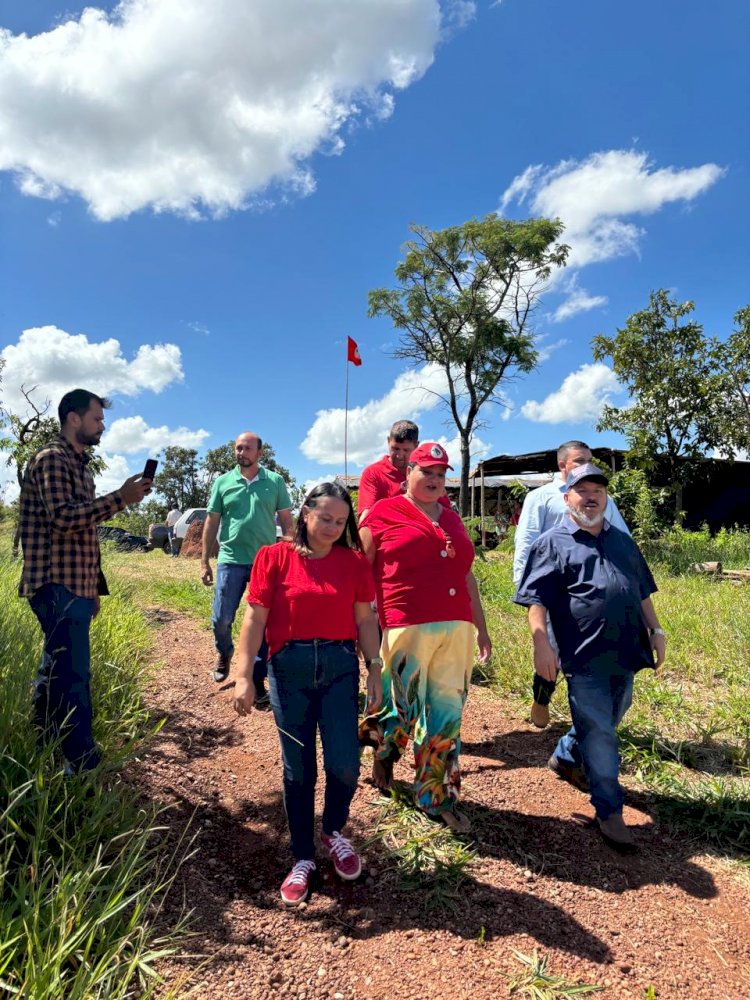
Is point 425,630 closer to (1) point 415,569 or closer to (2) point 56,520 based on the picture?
(1) point 415,569

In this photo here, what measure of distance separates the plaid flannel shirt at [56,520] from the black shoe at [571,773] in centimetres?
252

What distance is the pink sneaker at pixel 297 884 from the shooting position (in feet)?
6.93

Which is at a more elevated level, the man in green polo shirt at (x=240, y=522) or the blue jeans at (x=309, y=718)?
the man in green polo shirt at (x=240, y=522)

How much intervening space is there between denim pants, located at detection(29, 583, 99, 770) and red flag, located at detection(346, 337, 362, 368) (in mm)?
9327

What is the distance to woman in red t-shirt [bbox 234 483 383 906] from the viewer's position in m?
2.17

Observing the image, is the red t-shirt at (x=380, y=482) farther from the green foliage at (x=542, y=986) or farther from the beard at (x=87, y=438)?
the green foliage at (x=542, y=986)

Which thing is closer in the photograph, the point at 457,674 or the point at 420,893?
the point at 420,893

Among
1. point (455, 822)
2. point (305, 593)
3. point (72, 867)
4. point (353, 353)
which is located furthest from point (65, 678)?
point (353, 353)

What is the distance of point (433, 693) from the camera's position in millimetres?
2537

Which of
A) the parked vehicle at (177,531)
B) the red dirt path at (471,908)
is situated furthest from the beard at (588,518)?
the parked vehicle at (177,531)

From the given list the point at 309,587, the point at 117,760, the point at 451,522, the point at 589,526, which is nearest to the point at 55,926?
the point at 117,760

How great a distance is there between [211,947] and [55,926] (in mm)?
494

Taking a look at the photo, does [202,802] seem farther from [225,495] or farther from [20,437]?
[20,437]

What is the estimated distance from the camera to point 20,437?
13016 millimetres
